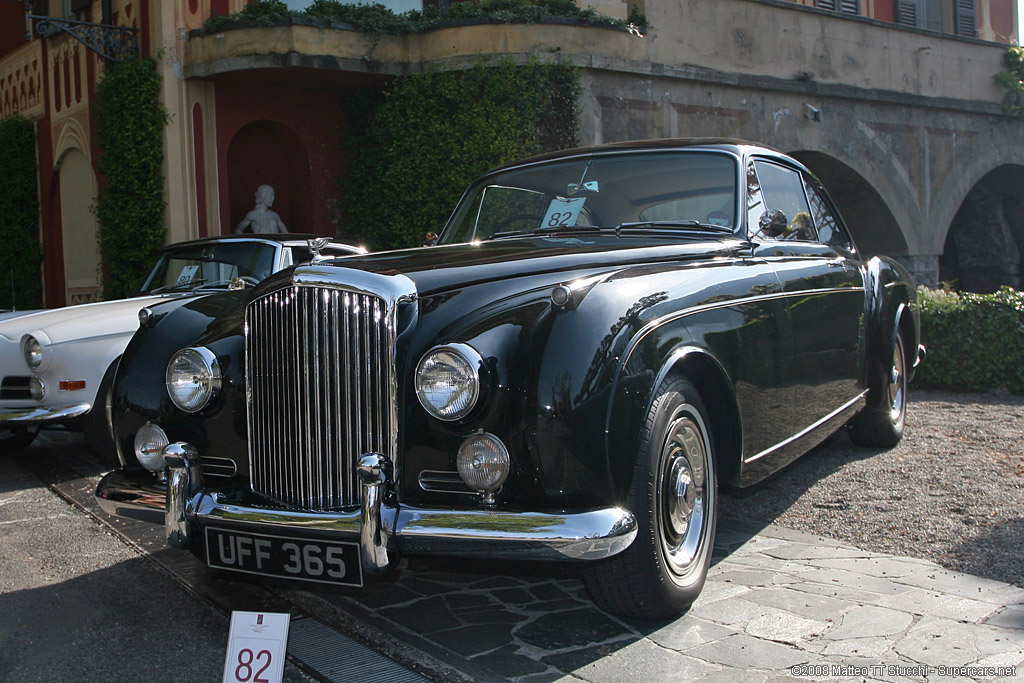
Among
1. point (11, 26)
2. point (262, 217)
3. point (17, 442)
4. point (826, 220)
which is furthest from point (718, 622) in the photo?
point (11, 26)

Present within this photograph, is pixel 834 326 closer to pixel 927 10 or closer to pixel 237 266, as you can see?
pixel 237 266

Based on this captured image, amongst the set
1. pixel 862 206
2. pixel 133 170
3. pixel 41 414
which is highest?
pixel 133 170

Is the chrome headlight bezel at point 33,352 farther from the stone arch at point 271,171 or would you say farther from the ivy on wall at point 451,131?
the stone arch at point 271,171

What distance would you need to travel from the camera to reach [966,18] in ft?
59.7

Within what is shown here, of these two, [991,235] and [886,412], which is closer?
[886,412]

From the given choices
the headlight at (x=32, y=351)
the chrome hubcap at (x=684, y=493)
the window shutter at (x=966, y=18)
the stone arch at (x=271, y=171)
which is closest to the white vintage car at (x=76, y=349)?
the headlight at (x=32, y=351)

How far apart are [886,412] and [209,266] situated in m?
4.70

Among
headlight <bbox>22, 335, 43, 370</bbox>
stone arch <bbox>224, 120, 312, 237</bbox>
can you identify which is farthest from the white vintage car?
stone arch <bbox>224, 120, 312, 237</bbox>

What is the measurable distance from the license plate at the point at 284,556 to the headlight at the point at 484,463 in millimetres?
385

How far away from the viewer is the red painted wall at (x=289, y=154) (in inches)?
475

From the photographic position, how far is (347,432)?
2904 millimetres

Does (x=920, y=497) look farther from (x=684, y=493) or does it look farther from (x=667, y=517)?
(x=667, y=517)

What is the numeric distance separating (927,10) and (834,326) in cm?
1594

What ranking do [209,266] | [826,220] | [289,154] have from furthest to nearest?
[289,154]
[209,266]
[826,220]
